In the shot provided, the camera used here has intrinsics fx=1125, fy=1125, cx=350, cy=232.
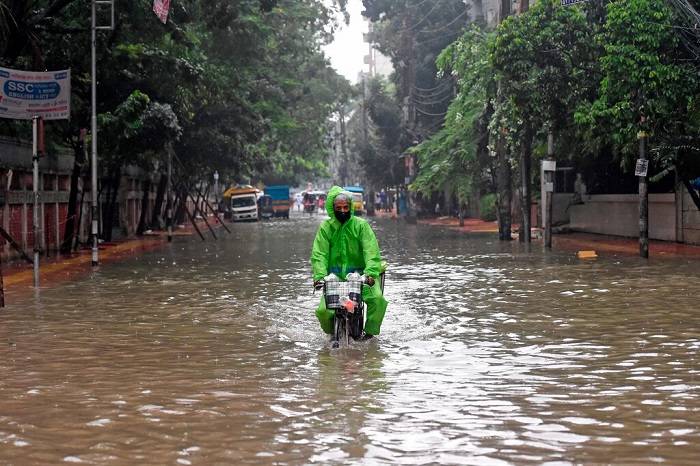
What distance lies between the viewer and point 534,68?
104ft

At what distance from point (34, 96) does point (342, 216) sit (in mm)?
9912

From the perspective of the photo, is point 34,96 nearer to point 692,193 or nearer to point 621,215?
point 692,193

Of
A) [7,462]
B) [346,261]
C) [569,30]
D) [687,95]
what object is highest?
[569,30]

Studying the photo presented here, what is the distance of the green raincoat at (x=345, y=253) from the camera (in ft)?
40.1

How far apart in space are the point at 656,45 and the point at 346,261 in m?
16.0

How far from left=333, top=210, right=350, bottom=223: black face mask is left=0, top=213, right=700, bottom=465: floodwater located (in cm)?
140

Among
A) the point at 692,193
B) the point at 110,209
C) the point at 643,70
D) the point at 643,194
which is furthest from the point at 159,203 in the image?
the point at 643,70

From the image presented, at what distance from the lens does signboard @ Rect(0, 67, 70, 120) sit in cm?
1966

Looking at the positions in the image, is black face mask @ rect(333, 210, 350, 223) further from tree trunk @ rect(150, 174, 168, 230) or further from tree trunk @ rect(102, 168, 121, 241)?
tree trunk @ rect(150, 174, 168, 230)

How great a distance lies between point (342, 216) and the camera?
12.3 m

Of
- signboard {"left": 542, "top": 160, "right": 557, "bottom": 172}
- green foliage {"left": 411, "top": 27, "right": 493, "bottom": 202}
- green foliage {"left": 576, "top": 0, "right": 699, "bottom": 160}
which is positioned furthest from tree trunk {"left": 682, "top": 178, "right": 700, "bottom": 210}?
green foliage {"left": 411, "top": 27, "right": 493, "bottom": 202}

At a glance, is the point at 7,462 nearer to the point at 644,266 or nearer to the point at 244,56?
the point at 644,266

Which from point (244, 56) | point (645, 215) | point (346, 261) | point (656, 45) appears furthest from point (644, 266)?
point (244, 56)

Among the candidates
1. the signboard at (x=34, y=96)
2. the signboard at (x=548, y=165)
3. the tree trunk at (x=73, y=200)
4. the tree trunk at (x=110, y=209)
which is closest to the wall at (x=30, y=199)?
the tree trunk at (x=73, y=200)
